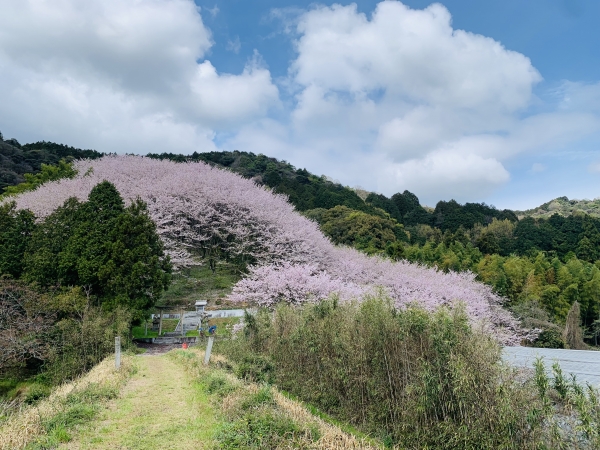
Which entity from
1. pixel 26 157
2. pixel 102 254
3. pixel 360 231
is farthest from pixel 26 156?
pixel 360 231

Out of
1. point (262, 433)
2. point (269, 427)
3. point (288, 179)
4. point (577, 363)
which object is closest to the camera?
point (262, 433)

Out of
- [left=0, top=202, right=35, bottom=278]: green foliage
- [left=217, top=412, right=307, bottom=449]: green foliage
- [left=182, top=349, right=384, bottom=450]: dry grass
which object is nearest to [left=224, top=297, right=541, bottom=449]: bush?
[left=182, top=349, right=384, bottom=450]: dry grass

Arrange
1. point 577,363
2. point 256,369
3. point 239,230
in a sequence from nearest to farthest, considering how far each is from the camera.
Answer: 1. point 577,363
2. point 256,369
3. point 239,230

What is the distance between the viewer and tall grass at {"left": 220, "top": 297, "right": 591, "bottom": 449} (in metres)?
4.66

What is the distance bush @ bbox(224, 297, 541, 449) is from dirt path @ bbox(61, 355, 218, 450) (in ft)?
6.34

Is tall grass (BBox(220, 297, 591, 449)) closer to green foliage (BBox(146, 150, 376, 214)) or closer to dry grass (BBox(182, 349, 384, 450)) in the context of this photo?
dry grass (BBox(182, 349, 384, 450))

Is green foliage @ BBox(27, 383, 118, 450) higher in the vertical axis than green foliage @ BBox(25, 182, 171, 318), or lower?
lower

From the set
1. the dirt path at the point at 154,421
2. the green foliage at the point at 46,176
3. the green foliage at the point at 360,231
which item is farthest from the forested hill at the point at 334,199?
the dirt path at the point at 154,421

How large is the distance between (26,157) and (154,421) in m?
49.8

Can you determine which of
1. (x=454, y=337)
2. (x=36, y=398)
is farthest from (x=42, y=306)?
(x=454, y=337)

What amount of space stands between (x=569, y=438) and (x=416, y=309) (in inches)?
99.5

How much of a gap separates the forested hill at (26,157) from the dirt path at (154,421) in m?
37.5

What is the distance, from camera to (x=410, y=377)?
19.5 feet

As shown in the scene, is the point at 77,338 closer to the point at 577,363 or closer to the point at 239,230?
the point at 577,363
